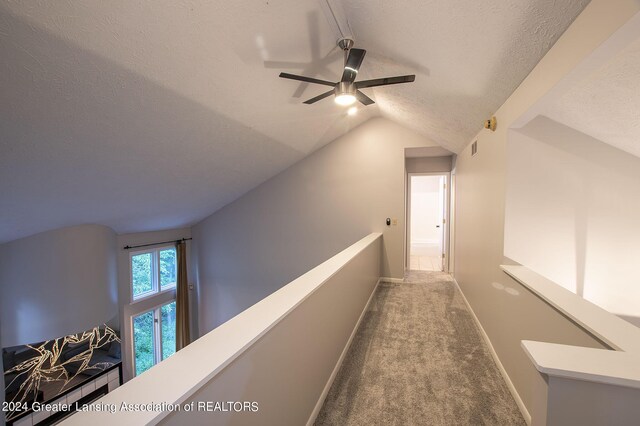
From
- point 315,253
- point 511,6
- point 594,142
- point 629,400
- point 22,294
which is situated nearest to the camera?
point 629,400

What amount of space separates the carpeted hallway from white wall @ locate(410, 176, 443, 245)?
5090 millimetres

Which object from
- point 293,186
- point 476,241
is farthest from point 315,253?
point 476,241

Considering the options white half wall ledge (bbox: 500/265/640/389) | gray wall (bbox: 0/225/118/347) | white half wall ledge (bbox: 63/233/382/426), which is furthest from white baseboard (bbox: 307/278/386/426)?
gray wall (bbox: 0/225/118/347)

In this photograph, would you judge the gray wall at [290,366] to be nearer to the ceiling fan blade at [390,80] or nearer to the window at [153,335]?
the ceiling fan blade at [390,80]

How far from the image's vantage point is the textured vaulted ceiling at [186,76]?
4.92 feet

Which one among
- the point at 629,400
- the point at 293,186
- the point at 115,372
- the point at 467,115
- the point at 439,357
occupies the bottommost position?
the point at 115,372

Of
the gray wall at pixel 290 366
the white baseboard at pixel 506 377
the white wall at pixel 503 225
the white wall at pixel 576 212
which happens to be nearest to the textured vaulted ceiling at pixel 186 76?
the white wall at pixel 503 225

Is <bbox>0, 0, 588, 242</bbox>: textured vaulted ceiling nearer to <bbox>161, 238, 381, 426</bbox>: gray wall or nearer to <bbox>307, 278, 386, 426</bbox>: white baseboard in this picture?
<bbox>161, 238, 381, 426</bbox>: gray wall

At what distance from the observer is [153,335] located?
17.1 ft

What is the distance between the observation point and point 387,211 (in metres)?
4.78

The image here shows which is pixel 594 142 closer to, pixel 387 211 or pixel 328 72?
pixel 328 72

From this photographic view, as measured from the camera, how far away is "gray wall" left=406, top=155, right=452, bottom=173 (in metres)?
5.20

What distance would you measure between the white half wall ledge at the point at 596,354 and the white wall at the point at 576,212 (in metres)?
0.91

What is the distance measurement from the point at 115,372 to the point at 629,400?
19.8ft
